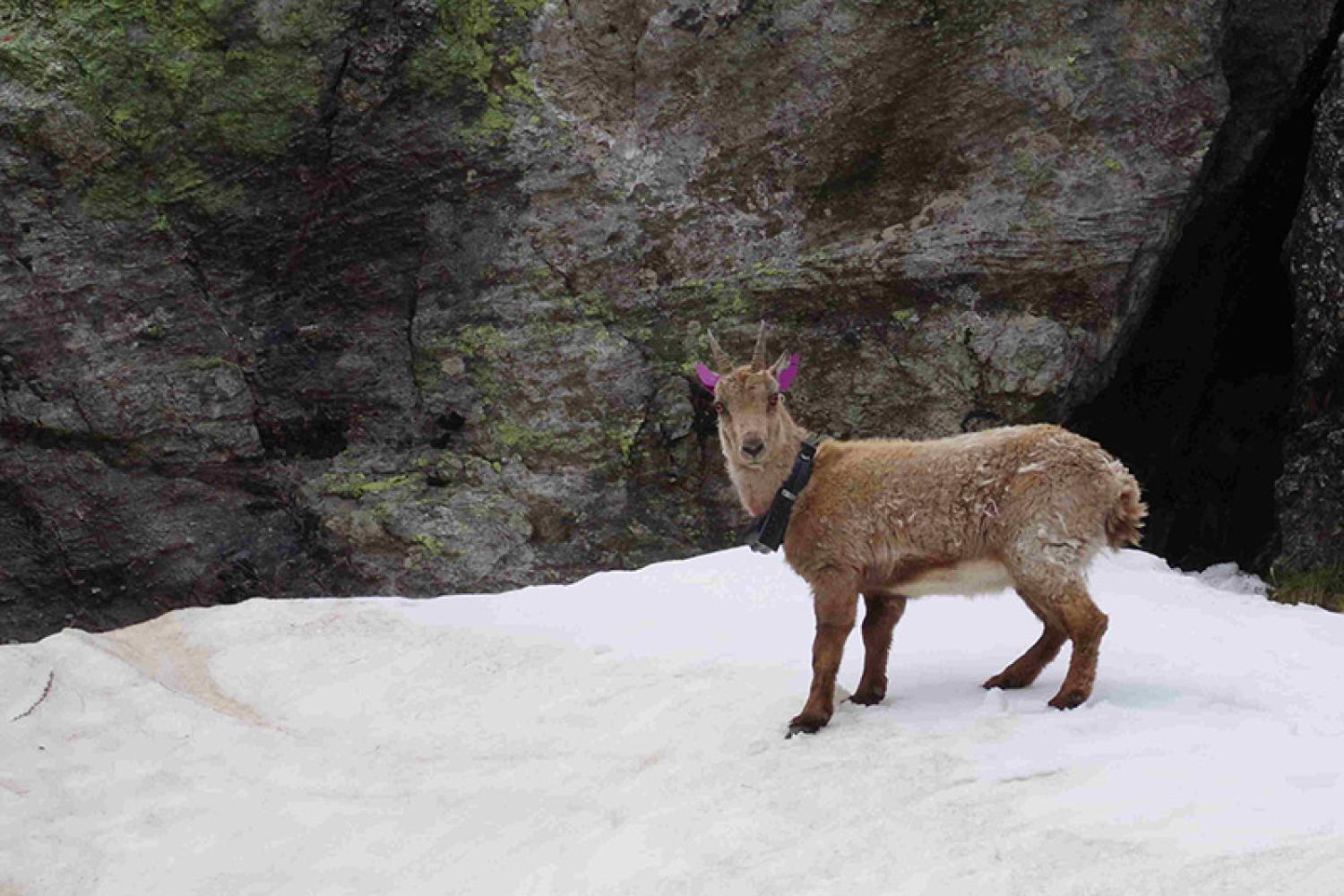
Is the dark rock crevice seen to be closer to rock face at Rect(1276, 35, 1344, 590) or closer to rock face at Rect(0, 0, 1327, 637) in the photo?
rock face at Rect(0, 0, 1327, 637)

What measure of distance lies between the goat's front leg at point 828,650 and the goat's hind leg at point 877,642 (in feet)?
1.13

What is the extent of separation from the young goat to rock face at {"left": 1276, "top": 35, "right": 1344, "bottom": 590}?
17.7ft

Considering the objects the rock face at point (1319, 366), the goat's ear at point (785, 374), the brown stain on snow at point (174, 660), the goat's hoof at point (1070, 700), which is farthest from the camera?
the rock face at point (1319, 366)

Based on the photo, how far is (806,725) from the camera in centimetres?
741

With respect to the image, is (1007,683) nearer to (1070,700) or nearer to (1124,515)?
(1070,700)

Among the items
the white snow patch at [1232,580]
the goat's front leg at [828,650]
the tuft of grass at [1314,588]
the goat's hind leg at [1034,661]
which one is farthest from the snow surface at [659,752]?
the white snow patch at [1232,580]

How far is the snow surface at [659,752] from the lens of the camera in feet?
18.8

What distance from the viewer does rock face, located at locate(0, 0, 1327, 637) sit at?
499 inches

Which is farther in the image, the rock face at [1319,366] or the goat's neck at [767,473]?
the rock face at [1319,366]

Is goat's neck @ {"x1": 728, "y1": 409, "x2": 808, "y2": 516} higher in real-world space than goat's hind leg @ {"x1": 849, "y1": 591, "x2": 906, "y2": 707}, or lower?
higher

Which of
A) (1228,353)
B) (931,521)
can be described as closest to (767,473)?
(931,521)

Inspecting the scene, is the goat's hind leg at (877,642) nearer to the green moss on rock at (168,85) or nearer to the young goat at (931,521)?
the young goat at (931,521)

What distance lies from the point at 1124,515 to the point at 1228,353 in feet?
29.0

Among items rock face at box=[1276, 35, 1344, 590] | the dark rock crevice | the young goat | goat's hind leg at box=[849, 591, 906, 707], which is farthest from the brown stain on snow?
rock face at box=[1276, 35, 1344, 590]
